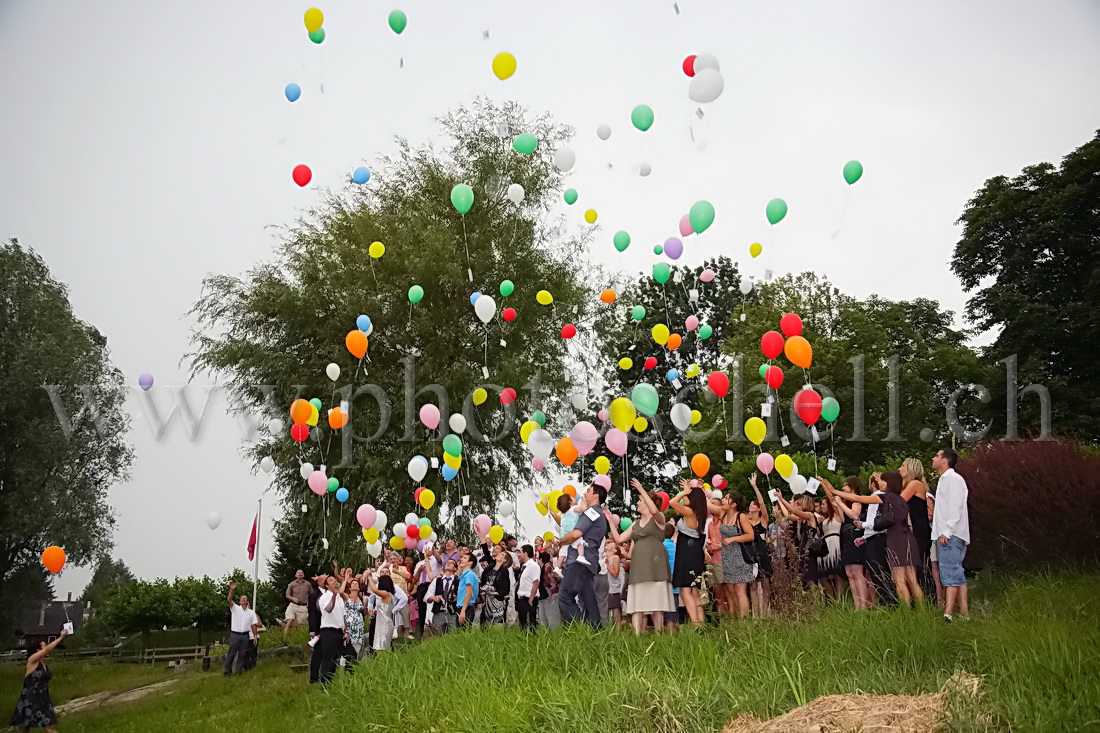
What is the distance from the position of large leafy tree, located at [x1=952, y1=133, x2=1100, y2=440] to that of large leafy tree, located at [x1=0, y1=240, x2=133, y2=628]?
82.0ft

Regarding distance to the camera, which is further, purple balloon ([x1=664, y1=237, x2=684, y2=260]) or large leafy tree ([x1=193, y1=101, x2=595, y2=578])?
large leafy tree ([x1=193, y1=101, x2=595, y2=578])

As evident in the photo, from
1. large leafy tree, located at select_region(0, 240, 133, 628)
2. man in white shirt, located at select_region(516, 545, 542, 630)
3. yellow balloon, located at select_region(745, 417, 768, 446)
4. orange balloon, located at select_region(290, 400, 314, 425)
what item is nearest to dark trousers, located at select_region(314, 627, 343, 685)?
man in white shirt, located at select_region(516, 545, 542, 630)

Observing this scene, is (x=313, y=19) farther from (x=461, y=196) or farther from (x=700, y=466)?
(x=700, y=466)

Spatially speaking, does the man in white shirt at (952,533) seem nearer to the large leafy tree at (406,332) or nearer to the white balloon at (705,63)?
the white balloon at (705,63)

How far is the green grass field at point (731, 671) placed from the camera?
4793mm

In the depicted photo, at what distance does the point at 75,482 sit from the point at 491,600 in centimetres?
1734

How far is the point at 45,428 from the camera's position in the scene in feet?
78.9

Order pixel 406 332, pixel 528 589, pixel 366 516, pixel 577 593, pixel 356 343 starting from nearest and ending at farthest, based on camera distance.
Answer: pixel 577 593, pixel 528 589, pixel 356 343, pixel 366 516, pixel 406 332

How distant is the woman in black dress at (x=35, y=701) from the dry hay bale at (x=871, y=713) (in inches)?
363

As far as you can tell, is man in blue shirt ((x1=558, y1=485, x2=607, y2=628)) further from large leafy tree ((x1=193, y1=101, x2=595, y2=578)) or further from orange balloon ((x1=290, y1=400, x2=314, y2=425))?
large leafy tree ((x1=193, y1=101, x2=595, y2=578))

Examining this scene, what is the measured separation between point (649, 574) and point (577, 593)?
1.08 metres

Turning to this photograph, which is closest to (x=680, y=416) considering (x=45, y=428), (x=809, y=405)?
(x=809, y=405)

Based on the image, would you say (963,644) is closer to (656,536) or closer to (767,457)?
(656,536)

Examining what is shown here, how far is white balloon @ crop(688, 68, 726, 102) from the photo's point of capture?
11281 millimetres
